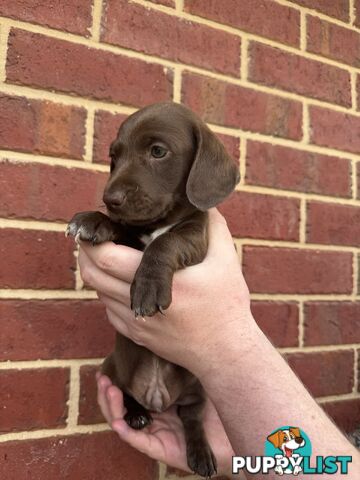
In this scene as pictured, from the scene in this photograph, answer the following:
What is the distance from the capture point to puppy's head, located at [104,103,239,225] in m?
1.60

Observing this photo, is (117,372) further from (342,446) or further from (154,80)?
(154,80)

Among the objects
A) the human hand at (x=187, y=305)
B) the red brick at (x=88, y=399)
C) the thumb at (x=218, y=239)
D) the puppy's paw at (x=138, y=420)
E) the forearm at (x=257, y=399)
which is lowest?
the puppy's paw at (x=138, y=420)

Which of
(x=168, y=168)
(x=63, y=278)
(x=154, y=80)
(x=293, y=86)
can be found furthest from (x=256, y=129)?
(x=63, y=278)

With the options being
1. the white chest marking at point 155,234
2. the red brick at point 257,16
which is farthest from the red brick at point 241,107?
the white chest marking at point 155,234

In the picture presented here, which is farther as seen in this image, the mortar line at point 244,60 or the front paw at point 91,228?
the mortar line at point 244,60

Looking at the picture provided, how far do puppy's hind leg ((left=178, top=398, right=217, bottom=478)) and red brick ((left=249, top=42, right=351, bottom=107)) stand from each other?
1400 mm

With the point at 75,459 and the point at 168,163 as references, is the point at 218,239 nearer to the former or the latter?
the point at 168,163

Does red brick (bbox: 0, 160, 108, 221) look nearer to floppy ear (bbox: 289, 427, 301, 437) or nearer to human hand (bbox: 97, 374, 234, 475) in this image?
human hand (bbox: 97, 374, 234, 475)

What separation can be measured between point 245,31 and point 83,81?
804mm

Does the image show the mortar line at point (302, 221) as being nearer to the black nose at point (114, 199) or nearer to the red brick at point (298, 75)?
the red brick at point (298, 75)

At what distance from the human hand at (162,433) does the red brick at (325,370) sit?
0.48 m

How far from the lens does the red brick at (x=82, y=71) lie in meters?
1.71

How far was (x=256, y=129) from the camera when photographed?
220 centimetres

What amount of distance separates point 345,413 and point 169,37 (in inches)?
72.5
